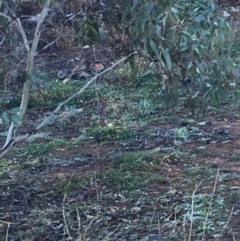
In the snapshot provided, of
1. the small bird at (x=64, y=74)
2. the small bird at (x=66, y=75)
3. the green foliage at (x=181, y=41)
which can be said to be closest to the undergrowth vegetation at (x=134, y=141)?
the green foliage at (x=181, y=41)

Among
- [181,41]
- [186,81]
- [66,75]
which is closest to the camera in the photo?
[181,41]

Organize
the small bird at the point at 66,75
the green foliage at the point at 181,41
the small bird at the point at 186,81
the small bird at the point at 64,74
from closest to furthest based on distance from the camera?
the green foliage at the point at 181,41 → the small bird at the point at 186,81 → the small bird at the point at 66,75 → the small bird at the point at 64,74

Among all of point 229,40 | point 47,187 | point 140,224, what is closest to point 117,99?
point 229,40

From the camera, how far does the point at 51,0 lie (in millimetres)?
3697

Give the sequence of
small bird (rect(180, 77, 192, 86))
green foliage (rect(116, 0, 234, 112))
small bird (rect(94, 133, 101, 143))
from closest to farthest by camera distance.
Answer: green foliage (rect(116, 0, 234, 112)) → small bird (rect(180, 77, 192, 86)) → small bird (rect(94, 133, 101, 143))

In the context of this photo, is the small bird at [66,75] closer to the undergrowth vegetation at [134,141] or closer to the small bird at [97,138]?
the undergrowth vegetation at [134,141]

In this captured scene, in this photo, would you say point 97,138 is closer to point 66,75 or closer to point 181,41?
point 66,75

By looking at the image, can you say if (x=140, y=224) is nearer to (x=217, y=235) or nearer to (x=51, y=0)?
(x=217, y=235)

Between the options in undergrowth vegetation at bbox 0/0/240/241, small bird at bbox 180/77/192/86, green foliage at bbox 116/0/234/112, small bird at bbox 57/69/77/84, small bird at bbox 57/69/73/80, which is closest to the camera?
green foliage at bbox 116/0/234/112

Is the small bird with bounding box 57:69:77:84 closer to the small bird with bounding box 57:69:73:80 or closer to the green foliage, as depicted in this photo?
the small bird with bounding box 57:69:73:80

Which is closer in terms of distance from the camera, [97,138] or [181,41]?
[181,41]

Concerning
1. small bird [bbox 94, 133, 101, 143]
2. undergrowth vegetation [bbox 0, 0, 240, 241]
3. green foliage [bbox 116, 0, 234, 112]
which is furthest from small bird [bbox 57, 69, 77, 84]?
green foliage [bbox 116, 0, 234, 112]

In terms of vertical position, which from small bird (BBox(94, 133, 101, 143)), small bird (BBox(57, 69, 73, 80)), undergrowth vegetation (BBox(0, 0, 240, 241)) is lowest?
small bird (BBox(57, 69, 73, 80))

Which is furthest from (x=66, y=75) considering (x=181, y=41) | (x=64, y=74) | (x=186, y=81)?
(x=181, y=41)
